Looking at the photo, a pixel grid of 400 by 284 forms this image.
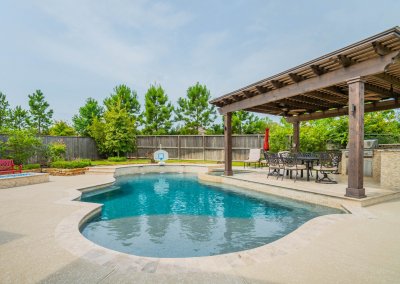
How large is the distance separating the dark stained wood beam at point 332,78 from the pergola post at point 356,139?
0.78 feet

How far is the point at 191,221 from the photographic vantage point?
5230mm

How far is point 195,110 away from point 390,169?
1950cm

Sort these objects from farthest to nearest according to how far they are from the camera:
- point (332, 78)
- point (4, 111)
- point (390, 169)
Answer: point (4, 111) < point (390, 169) < point (332, 78)

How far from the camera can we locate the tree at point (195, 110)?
80.4ft

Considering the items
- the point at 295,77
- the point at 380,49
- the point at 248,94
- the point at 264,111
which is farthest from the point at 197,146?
the point at 380,49

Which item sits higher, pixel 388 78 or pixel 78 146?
pixel 388 78

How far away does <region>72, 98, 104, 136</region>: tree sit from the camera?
27.8 meters

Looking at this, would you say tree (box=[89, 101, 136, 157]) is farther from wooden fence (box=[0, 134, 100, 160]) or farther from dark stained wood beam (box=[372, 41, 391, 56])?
dark stained wood beam (box=[372, 41, 391, 56])

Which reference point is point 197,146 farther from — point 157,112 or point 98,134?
point 98,134

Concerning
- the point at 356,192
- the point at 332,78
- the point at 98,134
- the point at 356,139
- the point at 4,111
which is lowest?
the point at 356,192

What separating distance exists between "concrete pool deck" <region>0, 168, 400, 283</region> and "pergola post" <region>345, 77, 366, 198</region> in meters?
1.59

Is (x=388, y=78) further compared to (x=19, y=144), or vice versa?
(x=19, y=144)

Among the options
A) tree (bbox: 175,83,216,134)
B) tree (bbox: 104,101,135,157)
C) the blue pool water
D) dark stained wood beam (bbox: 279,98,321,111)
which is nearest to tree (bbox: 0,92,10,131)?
tree (bbox: 104,101,135,157)

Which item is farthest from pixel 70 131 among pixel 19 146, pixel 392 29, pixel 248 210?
pixel 392 29
